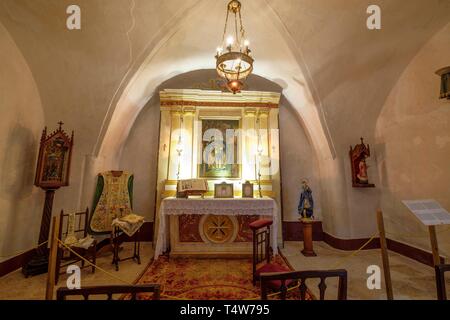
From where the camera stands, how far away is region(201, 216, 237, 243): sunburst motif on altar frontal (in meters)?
5.16

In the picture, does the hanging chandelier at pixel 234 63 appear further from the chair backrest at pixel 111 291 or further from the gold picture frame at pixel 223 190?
the chair backrest at pixel 111 291

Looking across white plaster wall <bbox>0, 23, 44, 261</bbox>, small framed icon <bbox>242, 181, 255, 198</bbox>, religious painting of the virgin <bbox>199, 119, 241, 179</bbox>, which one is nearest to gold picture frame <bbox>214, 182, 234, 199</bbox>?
small framed icon <bbox>242, 181, 255, 198</bbox>

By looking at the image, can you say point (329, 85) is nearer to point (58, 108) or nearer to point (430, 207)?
point (430, 207)

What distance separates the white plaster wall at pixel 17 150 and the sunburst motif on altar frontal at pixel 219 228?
12.3ft

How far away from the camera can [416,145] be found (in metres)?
4.92

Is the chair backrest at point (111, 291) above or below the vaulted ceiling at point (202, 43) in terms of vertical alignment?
below

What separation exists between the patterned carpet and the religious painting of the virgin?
2472mm

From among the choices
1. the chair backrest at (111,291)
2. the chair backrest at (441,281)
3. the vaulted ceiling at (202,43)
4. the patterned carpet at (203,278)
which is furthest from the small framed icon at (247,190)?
the chair backrest at (111,291)

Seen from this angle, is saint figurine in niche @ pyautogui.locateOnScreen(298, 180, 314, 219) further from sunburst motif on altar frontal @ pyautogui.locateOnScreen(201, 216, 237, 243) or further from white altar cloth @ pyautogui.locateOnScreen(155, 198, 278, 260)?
sunburst motif on altar frontal @ pyautogui.locateOnScreen(201, 216, 237, 243)

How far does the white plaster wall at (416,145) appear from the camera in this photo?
438cm

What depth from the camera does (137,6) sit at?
3.97m

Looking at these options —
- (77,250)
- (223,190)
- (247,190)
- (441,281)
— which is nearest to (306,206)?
(247,190)
